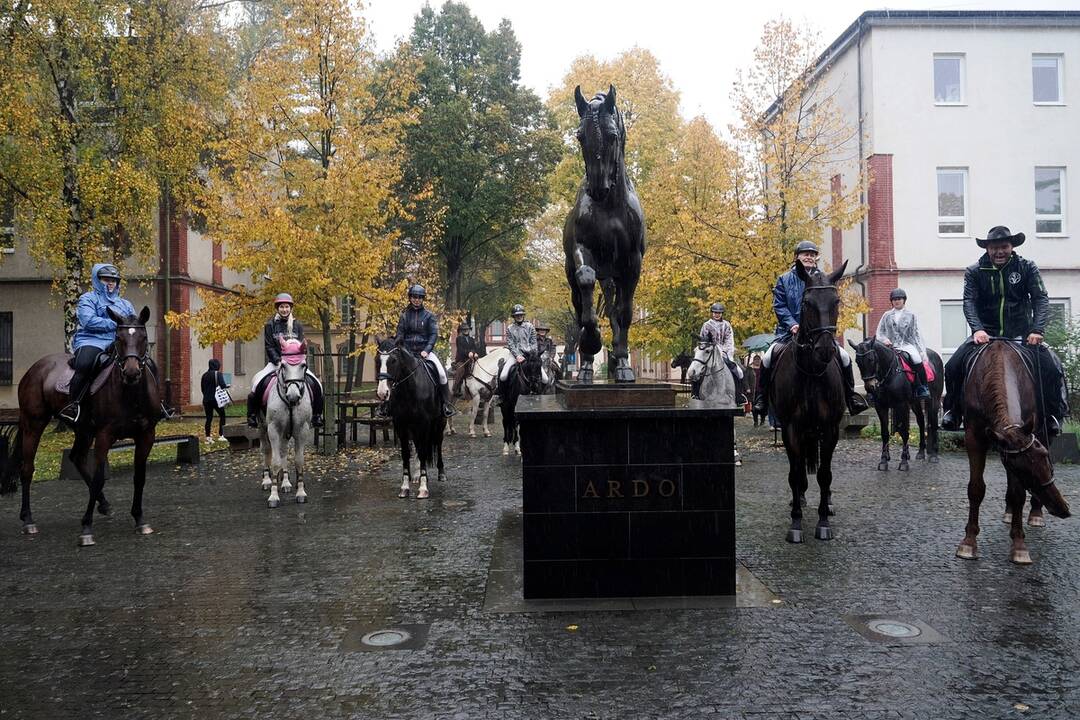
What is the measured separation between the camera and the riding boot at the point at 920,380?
13570 millimetres

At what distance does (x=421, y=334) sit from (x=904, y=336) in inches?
335

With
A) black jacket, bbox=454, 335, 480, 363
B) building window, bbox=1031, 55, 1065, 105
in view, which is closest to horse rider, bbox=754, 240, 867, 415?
black jacket, bbox=454, 335, 480, 363

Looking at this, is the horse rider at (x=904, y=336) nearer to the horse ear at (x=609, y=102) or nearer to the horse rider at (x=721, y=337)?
the horse rider at (x=721, y=337)

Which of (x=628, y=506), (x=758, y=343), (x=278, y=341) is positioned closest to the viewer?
(x=628, y=506)

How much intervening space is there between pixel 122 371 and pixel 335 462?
22.2 feet

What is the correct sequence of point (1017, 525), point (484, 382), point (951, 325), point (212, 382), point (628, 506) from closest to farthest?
point (628, 506), point (1017, 525), point (212, 382), point (484, 382), point (951, 325)

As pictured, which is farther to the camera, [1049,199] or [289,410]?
[1049,199]

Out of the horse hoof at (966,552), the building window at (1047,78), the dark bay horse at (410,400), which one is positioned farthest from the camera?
the building window at (1047,78)

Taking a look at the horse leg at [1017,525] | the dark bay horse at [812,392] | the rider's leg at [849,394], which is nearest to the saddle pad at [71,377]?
the dark bay horse at [812,392]

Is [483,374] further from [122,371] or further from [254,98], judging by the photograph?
[122,371]

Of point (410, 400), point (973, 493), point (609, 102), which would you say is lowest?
point (973, 493)

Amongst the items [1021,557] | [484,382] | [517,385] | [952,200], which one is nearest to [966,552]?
[1021,557]

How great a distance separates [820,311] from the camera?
7227mm

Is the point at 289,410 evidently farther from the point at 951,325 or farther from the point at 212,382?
the point at 951,325
